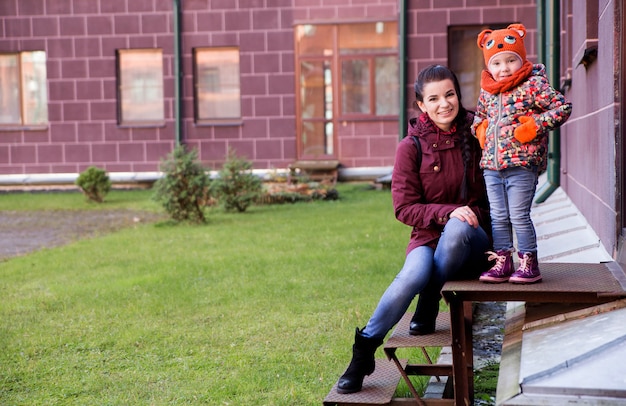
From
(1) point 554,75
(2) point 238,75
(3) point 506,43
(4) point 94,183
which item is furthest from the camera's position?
(2) point 238,75

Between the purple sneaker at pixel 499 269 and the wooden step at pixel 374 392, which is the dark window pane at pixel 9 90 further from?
the purple sneaker at pixel 499 269

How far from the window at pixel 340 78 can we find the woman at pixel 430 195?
14804mm

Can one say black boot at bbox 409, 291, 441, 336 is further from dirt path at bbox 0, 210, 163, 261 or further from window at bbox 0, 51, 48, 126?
window at bbox 0, 51, 48, 126

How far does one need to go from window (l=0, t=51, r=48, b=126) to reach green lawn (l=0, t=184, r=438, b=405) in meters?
9.38

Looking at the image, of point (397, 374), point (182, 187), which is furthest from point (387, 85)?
point (397, 374)

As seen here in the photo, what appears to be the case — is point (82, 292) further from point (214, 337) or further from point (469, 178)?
point (469, 178)

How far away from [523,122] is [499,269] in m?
0.61

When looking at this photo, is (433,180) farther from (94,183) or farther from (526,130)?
(94,183)

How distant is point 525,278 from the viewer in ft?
13.1

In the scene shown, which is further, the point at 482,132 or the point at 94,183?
the point at 94,183

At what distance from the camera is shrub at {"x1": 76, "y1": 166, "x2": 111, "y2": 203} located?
16797 millimetres

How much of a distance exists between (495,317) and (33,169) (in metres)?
15.5

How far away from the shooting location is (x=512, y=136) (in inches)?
160

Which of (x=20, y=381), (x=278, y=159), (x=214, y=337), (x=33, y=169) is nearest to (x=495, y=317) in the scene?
(x=214, y=337)
